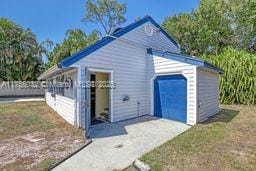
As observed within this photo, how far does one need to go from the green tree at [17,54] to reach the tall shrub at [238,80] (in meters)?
25.1

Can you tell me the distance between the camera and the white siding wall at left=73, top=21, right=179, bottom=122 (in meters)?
8.12

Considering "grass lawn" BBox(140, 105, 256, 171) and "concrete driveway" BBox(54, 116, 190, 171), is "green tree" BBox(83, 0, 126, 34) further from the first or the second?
"grass lawn" BBox(140, 105, 256, 171)

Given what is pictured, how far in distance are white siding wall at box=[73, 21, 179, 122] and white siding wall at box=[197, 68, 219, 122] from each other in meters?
2.64

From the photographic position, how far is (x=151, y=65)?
32.4ft

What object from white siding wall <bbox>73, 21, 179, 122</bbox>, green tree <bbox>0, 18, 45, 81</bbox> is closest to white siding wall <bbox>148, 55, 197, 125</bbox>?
white siding wall <bbox>73, 21, 179, 122</bbox>

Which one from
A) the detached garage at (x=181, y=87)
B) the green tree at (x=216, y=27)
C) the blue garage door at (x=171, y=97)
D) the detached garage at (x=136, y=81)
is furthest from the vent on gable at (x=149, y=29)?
the green tree at (x=216, y=27)

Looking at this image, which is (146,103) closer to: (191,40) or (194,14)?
(191,40)

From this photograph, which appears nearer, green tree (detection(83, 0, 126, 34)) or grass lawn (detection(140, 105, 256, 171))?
grass lawn (detection(140, 105, 256, 171))

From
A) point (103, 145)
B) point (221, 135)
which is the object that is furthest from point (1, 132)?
point (221, 135)

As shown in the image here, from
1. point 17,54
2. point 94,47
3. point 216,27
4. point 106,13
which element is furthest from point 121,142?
point 17,54

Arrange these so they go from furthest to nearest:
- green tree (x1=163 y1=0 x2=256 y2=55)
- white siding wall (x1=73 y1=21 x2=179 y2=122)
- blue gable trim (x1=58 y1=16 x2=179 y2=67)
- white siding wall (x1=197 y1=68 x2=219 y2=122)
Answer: green tree (x1=163 y1=0 x2=256 y2=55) < white siding wall (x1=197 y1=68 x2=219 y2=122) < white siding wall (x1=73 y1=21 x2=179 y2=122) < blue gable trim (x1=58 y1=16 x2=179 y2=67)

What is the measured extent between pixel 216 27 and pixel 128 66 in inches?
726

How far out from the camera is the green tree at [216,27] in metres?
21.9

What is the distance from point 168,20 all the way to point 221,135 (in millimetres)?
22784
